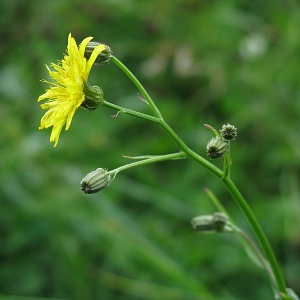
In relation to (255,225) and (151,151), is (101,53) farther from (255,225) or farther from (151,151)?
(151,151)

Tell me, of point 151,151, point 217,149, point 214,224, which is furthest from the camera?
point 151,151

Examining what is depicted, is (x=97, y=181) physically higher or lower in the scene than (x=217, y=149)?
lower

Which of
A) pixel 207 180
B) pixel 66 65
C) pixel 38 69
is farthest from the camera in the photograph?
pixel 38 69

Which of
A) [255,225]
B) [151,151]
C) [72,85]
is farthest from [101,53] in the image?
[151,151]

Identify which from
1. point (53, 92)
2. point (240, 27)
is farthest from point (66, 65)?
point (240, 27)

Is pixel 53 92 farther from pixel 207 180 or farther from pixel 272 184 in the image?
pixel 272 184

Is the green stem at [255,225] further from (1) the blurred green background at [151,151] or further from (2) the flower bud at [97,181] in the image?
(1) the blurred green background at [151,151]

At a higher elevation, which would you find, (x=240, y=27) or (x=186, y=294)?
(x=240, y=27)
